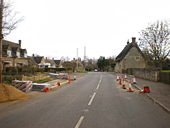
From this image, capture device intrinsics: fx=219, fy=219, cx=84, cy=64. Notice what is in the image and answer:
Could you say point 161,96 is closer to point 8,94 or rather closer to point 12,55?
point 8,94

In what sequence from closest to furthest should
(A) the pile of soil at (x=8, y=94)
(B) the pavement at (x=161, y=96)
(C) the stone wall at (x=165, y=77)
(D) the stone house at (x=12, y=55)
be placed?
(B) the pavement at (x=161, y=96)
(A) the pile of soil at (x=8, y=94)
(C) the stone wall at (x=165, y=77)
(D) the stone house at (x=12, y=55)

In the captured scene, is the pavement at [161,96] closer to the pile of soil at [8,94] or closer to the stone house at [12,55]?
the pile of soil at [8,94]

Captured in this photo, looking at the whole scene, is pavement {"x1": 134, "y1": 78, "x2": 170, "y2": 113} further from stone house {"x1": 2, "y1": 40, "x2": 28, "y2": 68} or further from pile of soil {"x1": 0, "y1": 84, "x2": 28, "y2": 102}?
stone house {"x1": 2, "y1": 40, "x2": 28, "y2": 68}

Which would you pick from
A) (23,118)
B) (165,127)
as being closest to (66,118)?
(23,118)

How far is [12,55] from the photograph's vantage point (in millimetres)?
52531

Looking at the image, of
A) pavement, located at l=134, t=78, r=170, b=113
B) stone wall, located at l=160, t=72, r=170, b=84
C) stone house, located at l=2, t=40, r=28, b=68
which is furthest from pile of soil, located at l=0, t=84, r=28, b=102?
stone house, located at l=2, t=40, r=28, b=68

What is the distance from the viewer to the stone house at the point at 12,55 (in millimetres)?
48500

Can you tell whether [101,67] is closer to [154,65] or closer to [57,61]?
[57,61]

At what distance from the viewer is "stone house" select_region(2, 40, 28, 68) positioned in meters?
48.5

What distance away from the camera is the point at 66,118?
320 inches

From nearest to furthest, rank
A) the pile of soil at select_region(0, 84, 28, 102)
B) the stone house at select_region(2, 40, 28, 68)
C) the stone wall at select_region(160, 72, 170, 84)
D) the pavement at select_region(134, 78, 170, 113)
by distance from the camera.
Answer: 1. the pavement at select_region(134, 78, 170, 113)
2. the pile of soil at select_region(0, 84, 28, 102)
3. the stone wall at select_region(160, 72, 170, 84)
4. the stone house at select_region(2, 40, 28, 68)

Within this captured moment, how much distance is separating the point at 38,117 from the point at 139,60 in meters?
59.2

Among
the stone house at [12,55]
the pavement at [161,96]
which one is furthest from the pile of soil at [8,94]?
the stone house at [12,55]

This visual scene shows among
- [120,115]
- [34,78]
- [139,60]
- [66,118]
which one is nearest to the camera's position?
[66,118]
